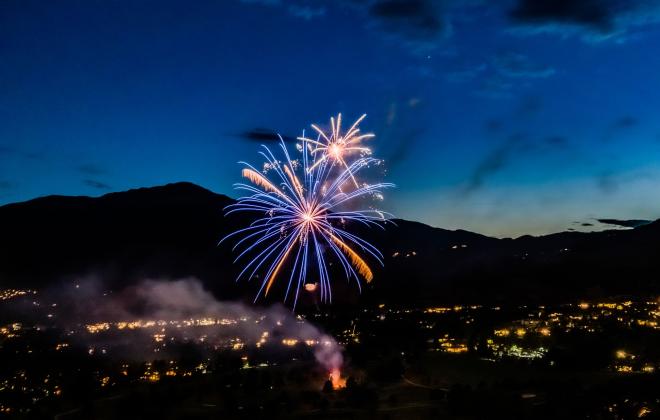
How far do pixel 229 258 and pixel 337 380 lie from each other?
42587 mm

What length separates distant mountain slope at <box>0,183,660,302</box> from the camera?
64.2m

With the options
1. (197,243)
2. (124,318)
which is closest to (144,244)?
(197,243)

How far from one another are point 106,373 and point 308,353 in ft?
44.5

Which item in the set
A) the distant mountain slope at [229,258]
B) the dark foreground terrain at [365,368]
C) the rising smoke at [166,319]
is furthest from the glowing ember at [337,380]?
the distant mountain slope at [229,258]

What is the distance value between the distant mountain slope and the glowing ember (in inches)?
1047

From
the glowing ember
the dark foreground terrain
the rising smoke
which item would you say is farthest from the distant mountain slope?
the glowing ember

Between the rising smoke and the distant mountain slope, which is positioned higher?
the distant mountain slope

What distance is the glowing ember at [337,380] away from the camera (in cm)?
3159

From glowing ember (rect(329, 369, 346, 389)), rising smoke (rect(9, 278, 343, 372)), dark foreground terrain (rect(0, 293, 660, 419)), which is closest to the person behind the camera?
dark foreground terrain (rect(0, 293, 660, 419))

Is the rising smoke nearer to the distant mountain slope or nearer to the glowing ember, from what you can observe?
the glowing ember

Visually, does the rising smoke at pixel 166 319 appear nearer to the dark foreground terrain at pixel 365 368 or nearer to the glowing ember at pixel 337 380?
the dark foreground terrain at pixel 365 368

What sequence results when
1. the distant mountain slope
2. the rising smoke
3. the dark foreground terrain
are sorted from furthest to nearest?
the distant mountain slope, the rising smoke, the dark foreground terrain

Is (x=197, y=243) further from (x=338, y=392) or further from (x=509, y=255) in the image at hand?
(x=338, y=392)

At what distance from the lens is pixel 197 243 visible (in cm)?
7794
